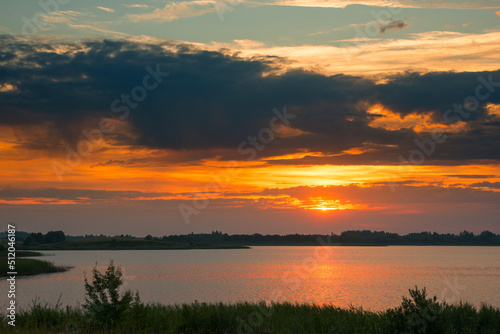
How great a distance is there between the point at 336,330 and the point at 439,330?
5714 mm

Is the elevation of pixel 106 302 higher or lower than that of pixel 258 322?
higher

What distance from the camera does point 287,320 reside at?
2775cm

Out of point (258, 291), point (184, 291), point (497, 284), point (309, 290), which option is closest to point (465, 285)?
point (497, 284)

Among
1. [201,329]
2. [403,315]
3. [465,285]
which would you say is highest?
[403,315]

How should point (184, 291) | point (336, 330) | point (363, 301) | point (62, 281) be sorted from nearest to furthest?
point (336, 330) → point (363, 301) → point (184, 291) → point (62, 281)


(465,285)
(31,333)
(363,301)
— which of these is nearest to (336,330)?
(31,333)

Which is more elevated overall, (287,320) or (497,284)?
(287,320)

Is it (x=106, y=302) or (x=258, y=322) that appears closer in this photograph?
(x=106, y=302)

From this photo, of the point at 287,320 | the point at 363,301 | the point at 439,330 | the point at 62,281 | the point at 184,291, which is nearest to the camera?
the point at 439,330

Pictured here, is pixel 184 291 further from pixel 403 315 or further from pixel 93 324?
pixel 403 315

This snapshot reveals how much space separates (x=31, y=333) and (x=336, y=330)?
14.5m

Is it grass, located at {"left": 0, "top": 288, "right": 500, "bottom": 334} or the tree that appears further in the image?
the tree

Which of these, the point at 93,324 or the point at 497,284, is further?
the point at 497,284

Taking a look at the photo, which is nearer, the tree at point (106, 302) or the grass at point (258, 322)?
the grass at point (258, 322)
